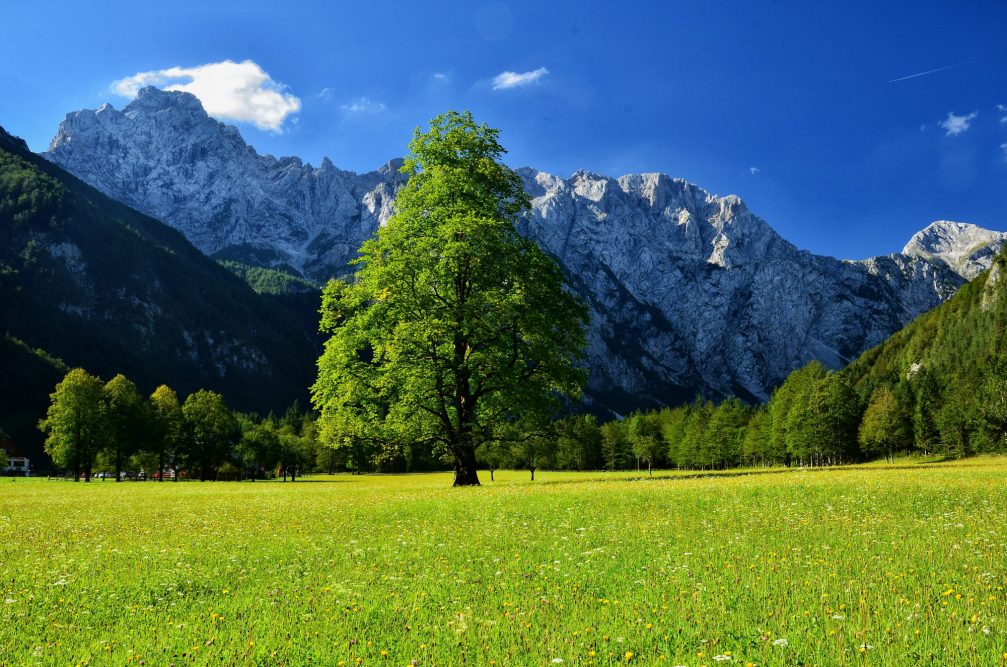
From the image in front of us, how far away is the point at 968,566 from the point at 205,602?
13.0 m

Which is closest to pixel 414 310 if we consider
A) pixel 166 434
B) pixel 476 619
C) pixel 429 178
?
pixel 429 178

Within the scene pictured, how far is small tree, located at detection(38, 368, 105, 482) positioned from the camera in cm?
8369

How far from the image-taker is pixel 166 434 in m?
96.6

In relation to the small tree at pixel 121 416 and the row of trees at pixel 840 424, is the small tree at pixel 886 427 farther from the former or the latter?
the small tree at pixel 121 416

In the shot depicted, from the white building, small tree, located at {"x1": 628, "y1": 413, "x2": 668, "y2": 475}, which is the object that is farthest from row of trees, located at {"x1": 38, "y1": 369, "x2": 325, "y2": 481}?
small tree, located at {"x1": 628, "y1": 413, "x2": 668, "y2": 475}

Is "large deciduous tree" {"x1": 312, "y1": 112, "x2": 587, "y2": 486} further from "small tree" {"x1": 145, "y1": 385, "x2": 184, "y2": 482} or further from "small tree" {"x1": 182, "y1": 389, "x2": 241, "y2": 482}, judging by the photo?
"small tree" {"x1": 182, "y1": 389, "x2": 241, "y2": 482}

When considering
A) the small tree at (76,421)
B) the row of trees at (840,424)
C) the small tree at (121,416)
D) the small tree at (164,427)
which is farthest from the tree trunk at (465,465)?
the small tree at (164,427)

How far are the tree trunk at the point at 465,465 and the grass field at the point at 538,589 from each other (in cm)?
1761

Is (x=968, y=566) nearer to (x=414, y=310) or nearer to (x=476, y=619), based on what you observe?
(x=476, y=619)

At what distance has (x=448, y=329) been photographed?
3362 cm

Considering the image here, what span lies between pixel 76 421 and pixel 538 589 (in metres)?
96.9

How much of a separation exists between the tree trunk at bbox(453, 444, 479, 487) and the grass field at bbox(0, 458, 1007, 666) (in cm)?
1761

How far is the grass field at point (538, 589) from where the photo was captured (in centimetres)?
723

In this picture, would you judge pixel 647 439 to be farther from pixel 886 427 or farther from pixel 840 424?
pixel 886 427
